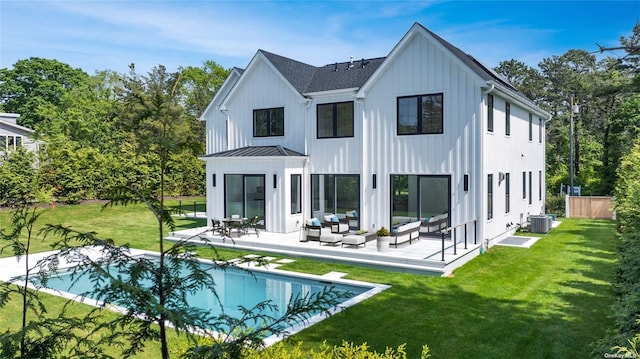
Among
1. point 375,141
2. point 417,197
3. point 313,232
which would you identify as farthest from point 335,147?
point 313,232

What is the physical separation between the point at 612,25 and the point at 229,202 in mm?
26756

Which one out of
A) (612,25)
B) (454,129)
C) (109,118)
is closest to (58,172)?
(109,118)

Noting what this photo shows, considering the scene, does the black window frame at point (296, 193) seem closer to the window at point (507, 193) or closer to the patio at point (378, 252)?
the patio at point (378, 252)

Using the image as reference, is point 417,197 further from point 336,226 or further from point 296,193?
point 296,193

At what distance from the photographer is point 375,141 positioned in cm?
1733

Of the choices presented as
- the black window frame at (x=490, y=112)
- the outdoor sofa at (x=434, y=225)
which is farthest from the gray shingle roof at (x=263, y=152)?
the black window frame at (x=490, y=112)

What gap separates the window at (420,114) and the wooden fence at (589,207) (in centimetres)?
1407

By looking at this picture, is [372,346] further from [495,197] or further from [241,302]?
[495,197]

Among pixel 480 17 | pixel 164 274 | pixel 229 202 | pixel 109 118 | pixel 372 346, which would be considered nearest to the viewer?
pixel 164 274

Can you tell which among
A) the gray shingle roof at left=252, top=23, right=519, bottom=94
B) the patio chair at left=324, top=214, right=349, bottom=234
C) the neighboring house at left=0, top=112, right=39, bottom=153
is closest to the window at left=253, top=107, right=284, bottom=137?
the gray shingle roof at left=252, top=23, right=519, bottom=94

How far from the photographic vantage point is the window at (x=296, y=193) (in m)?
18.8

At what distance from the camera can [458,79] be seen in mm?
15617

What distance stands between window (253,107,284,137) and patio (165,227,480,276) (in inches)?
216

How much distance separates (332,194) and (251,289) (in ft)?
27.4
